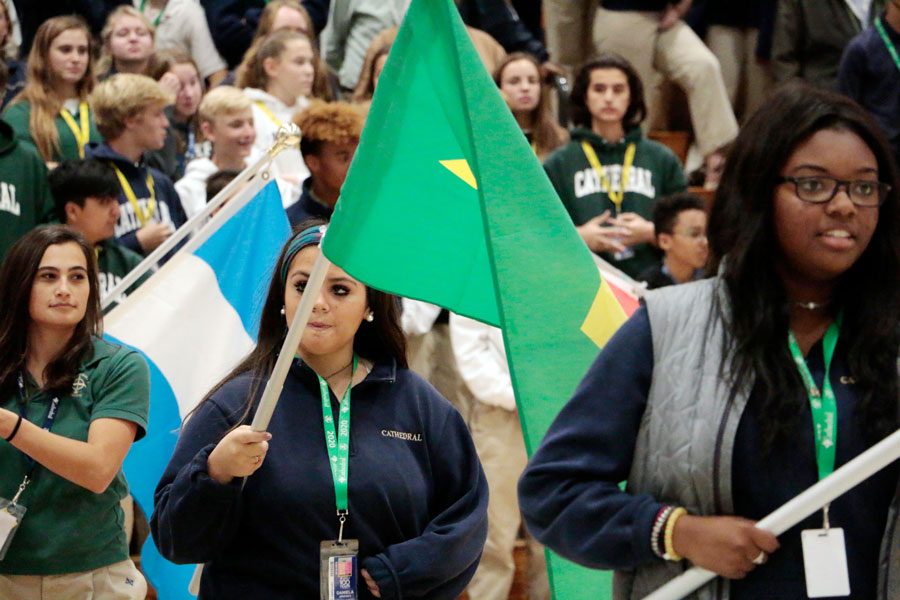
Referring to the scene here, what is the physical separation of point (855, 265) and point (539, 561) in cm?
429

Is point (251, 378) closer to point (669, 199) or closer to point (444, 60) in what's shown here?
point (444, 60)

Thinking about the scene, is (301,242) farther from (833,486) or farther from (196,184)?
(196,184)

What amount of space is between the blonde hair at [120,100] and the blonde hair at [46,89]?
261 mm

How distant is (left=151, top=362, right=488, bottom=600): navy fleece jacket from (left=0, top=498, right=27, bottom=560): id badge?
860 mm

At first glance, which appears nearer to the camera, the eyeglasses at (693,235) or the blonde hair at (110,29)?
the eyeglasses at (693,235)

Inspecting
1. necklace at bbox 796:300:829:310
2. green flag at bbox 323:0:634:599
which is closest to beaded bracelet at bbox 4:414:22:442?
green flag at bbox 323:0:634:599

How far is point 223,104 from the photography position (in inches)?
309

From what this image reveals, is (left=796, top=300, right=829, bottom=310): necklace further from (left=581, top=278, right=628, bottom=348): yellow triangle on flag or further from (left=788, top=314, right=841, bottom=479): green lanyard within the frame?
(left=581, top=278, right=628, bottom=348): yellow triangle on flag

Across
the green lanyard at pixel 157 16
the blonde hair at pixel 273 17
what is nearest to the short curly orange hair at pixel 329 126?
the blonde hair at pixel 273 17

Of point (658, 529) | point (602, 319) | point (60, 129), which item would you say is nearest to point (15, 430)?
point (602, 319)

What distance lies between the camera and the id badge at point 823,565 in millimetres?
2570

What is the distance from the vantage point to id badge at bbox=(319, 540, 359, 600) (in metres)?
3.50

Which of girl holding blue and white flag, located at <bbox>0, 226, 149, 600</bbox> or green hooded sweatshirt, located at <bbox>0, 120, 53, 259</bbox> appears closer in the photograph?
girl holding blue and white flag, located at <bbox>0, 226, 149, 600</bbox>

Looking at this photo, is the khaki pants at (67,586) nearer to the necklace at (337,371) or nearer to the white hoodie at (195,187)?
the necklace at (337,371)
